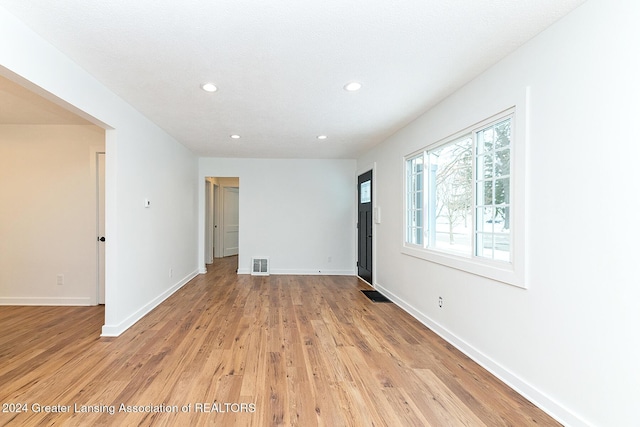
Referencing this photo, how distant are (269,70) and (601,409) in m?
2.99

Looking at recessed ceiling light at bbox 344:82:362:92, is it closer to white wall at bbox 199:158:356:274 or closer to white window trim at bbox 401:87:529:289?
white window trim at bbox 401:87:529:289

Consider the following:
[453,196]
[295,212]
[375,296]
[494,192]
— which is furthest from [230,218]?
[494,192]

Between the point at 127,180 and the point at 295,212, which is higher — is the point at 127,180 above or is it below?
above

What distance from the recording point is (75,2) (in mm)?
1615

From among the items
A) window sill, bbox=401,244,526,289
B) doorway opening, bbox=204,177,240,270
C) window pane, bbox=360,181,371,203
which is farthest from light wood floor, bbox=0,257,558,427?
doorway opening, bbox=204,177,240,270

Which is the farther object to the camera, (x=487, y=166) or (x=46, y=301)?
(x=46, y=301)

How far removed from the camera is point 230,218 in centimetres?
868

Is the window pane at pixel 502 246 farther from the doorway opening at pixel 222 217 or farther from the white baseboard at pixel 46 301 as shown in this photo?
the doorway opening at pixel 222 217

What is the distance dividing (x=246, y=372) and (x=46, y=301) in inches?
136

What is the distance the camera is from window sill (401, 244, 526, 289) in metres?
2.04

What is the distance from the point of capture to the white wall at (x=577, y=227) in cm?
143

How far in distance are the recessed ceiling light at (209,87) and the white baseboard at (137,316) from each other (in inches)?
97.6

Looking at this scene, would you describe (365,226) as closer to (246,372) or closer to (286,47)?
(246,372)

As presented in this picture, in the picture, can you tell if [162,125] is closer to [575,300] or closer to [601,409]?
[575,300]
